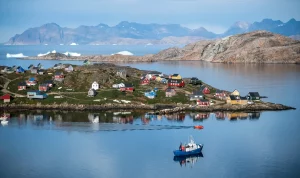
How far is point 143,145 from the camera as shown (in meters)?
64.0

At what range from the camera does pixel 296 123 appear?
76938 mm

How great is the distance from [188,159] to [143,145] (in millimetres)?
7891

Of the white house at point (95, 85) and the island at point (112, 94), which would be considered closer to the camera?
the island at point (112, 94)

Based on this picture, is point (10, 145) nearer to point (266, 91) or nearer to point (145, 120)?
point (145, 120)

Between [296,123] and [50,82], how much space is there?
5434cm

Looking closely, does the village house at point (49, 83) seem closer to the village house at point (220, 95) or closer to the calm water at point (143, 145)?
the calm water at point (143, 145)

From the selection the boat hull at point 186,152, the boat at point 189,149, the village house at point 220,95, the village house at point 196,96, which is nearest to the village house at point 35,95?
the village house at point 196,96

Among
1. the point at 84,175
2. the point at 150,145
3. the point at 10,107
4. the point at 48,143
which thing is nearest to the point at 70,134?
the point at 48,143

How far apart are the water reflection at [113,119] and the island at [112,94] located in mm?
3006

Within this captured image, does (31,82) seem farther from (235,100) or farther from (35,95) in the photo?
(235,100)

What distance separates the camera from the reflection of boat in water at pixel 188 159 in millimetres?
57906

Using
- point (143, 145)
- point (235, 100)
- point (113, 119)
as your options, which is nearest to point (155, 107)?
point (113, 119)

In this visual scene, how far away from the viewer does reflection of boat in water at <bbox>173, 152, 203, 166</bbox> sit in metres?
57.9

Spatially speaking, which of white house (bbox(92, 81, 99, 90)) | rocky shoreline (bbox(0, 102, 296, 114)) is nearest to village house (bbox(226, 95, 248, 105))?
rocky shoreline (bbox(0, 102, 296, 114))
